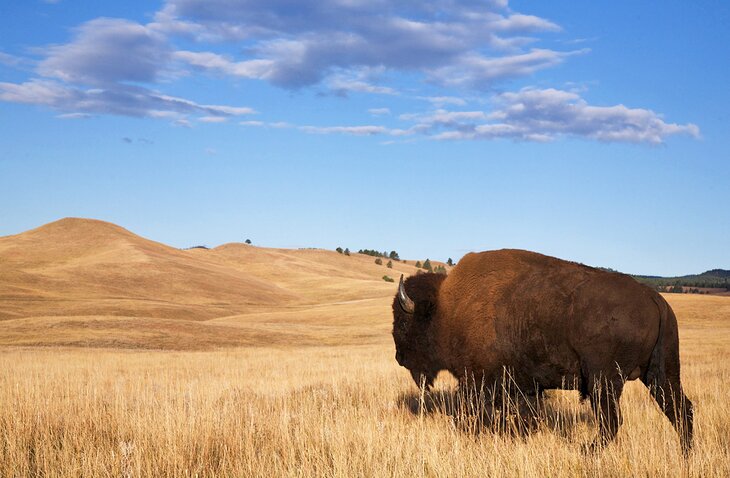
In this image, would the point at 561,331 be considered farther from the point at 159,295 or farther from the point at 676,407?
the point at 159,295

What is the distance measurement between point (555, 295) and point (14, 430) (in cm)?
672

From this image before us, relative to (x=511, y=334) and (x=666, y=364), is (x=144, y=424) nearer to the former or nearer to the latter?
(x=511, y=334)

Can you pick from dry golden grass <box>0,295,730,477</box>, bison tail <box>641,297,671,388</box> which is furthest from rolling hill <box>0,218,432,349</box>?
bison tail <box>641,297,671,388</box>

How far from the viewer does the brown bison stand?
6.95 meters

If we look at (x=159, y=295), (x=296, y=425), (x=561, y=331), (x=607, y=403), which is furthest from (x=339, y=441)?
(x=159, y=295)

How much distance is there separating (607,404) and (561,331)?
92 centimetres

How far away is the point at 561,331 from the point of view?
284 inches

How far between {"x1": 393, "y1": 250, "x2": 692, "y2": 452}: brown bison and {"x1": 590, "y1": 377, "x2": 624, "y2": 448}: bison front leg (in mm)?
11

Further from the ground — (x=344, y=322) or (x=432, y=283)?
(x=432, y=283)

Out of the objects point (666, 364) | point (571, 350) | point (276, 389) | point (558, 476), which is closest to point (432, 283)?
point (571, 350)

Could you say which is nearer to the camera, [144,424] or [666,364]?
[666,364]

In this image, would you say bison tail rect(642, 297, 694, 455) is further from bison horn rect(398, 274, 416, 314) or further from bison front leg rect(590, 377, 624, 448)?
bison horn rect(398, 274, 416, 314)

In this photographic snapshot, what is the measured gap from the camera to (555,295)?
24.1 feet

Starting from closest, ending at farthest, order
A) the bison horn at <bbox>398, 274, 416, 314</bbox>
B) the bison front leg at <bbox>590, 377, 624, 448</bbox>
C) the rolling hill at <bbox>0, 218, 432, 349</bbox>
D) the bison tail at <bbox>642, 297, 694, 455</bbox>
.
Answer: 1. the bison front leg at <bbox>590, 377, 624, 448</bbox>
2. the bison tail at <bbox>642, 297, 694, 455</bbox>
3. the bison horn at <bbox>398, 274, 416, 314</bbox>
4. the rolling hill at <bbox>0, 218, 432, 349</bbox>
